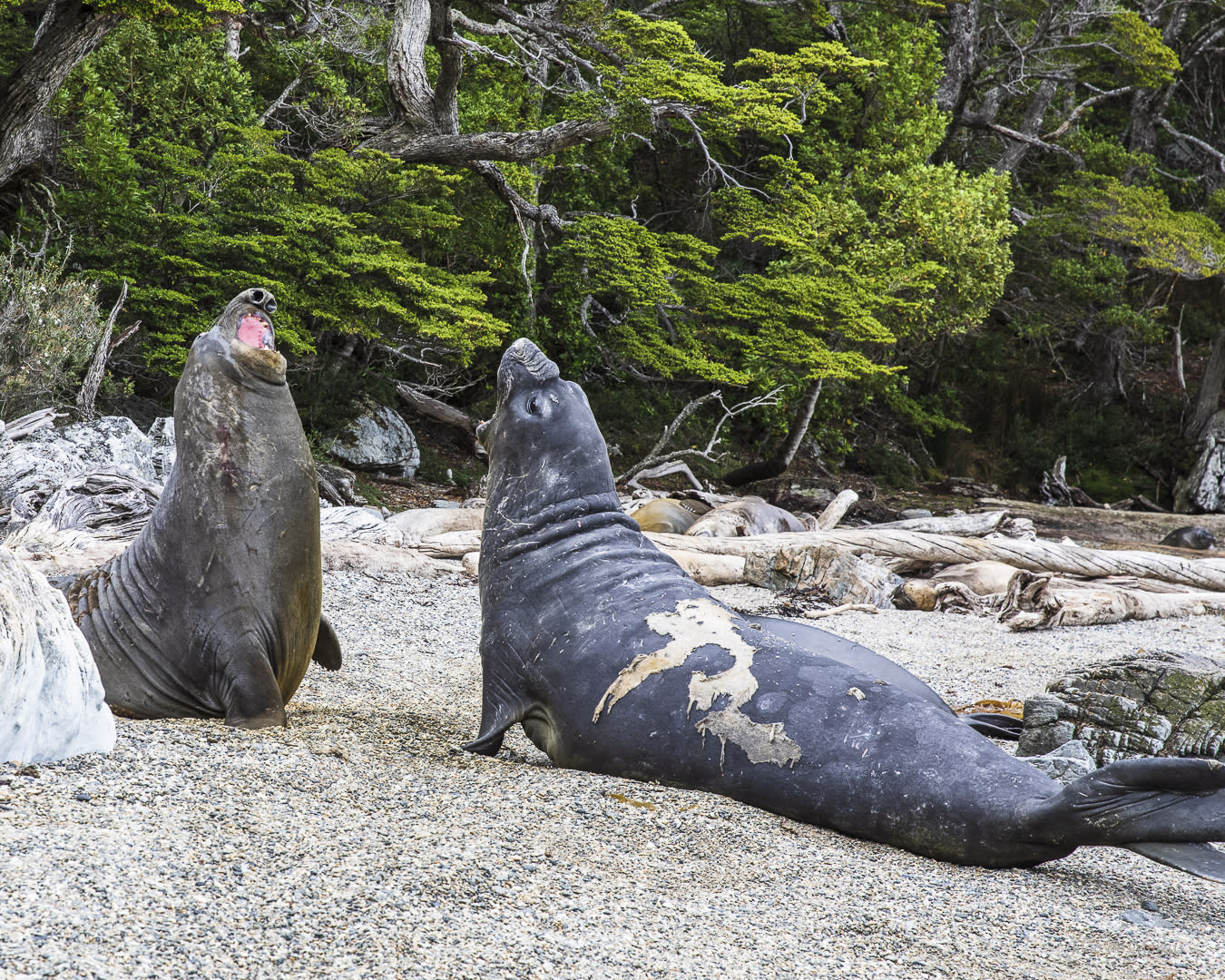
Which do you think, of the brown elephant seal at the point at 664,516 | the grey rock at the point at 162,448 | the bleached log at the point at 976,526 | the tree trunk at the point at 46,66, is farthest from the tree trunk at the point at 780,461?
the tree trunk at the point at 46,66

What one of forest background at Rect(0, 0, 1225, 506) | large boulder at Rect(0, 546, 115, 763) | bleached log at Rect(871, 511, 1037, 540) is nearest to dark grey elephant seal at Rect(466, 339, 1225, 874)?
large boulder at Rect(0, 546, 115, 763)

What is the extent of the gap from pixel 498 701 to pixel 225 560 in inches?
36.9

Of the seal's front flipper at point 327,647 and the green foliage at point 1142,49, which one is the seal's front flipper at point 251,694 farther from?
the green foliage at point 1142,49

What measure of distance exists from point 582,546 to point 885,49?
486 inches

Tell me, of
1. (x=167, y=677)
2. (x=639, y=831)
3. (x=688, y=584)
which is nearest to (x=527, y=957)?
(x=639, y=831)

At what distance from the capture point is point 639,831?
255 centimetres

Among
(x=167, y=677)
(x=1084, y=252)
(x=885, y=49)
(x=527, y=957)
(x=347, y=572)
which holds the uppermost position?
(x=885, y=49)

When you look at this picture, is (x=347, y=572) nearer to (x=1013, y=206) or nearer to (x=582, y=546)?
(x=582, y=546)

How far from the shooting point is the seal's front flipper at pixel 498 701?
318 centimetres

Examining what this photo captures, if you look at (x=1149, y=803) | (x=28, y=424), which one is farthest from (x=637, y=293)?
(x=1149, y=803)

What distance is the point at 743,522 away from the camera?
9133mm

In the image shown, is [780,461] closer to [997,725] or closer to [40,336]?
[40,336]

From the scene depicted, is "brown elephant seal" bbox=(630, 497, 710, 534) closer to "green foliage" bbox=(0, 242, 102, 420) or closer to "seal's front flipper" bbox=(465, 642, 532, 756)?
"green foliage" bbox=(0, 242, 102, 420)

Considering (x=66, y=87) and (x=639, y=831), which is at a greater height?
(x=66, y=87)
